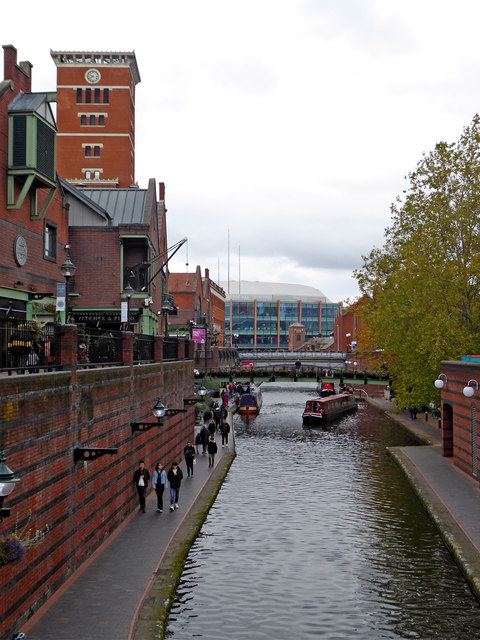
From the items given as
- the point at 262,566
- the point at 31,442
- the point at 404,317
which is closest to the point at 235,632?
the point at 262,566

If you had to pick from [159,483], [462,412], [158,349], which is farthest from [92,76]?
[159,483]

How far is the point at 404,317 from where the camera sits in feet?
139

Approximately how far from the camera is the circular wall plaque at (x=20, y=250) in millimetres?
26281

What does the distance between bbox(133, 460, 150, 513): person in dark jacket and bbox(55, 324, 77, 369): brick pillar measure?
24.6 feet

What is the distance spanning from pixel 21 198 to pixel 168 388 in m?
10.4

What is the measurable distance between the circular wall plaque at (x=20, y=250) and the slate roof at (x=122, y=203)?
773 inches

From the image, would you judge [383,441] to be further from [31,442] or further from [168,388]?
[31,442]

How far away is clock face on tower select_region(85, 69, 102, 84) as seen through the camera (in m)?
81.9

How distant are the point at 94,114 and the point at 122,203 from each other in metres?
38.3

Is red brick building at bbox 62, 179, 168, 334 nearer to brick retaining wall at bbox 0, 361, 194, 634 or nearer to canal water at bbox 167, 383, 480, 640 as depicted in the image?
canal water at bbox 167, 383, 480, 640

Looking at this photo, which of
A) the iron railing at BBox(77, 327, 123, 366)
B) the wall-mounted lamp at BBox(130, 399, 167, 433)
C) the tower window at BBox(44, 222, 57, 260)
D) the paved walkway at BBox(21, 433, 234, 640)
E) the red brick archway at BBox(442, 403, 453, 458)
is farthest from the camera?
the red brick archway at BBox(442, 403, 453, 458)

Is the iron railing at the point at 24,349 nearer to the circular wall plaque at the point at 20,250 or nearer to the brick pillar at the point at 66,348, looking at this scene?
the brick pillar at the point at 66,348

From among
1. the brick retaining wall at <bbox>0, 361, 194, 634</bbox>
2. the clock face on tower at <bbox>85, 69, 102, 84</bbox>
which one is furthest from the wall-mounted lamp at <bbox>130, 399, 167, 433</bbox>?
the clock face on tower at <bbox>85, 69, 102, 84</bbox>

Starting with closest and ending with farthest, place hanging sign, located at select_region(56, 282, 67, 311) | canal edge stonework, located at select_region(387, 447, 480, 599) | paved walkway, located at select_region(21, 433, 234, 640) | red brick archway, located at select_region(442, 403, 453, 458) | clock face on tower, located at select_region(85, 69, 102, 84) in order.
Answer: paved walkway, located at select_region(21, 433, 234, 640)
canal edge stonework, located at select_region(387, 447, 480, 599)
hanging sign, located at select_region(56, 282, 67, 311)
red brick archway, located at select_region(442, 403, 453, 458)
clock face on tower, located at select_region(85, 69, 102, 84)
